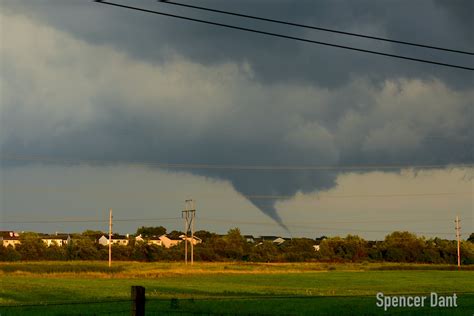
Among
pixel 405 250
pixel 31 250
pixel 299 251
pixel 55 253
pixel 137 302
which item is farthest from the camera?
pixel 299 251

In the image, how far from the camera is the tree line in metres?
146

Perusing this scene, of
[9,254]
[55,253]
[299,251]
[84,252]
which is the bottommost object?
[9,254]

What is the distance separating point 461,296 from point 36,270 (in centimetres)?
6793

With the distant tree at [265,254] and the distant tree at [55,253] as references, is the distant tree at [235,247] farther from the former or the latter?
the distant tree at [55,253]

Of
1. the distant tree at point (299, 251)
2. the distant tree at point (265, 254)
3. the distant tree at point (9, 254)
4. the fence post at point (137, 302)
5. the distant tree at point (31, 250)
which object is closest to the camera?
the fence post at point (137, 302)

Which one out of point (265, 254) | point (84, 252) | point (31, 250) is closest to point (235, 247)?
point (265, 254)

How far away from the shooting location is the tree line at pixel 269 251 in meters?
146

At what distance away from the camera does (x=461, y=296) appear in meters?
48.9

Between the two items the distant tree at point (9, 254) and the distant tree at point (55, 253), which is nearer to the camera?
the distant tree at point (9, 254)

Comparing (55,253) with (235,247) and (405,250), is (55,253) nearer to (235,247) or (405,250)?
(235,247)

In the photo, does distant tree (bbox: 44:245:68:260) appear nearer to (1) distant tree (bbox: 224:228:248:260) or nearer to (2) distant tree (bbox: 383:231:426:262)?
(1) distant tree (bbox: 224:228:248:260)

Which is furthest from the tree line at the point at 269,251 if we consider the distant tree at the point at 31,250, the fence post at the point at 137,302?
the fence post at the point at 137,302

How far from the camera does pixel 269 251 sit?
16638 cm

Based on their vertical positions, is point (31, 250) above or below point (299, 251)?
above
